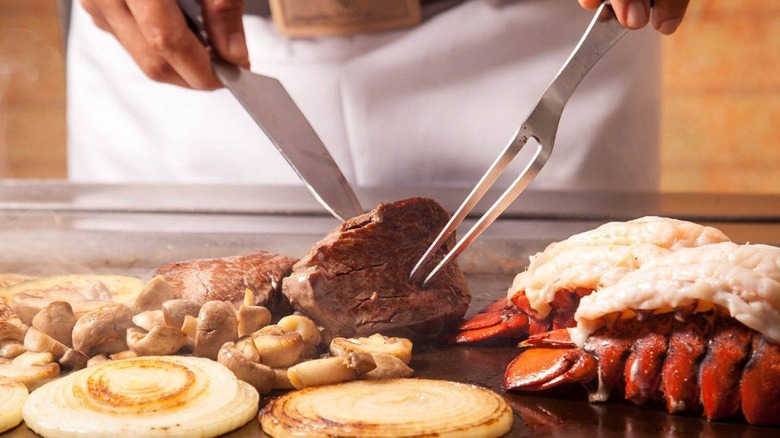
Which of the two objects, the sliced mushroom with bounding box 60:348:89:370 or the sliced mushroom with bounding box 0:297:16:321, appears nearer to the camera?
the sliced mushroom with bounding box 60:348:89:370

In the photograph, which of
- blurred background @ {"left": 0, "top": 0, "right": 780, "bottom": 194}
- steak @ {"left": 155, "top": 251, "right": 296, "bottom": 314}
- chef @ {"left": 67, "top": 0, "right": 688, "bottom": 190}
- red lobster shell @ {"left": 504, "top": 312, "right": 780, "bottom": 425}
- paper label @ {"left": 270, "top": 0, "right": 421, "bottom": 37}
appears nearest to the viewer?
red lobster shell @ {"left": 504, "top": 312, "right": 780, "bottom": 425}

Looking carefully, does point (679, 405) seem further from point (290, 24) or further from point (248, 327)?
point (290, 24)

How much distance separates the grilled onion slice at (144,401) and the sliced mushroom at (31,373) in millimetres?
86

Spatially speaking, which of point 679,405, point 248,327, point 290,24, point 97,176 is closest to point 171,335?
point 248,327

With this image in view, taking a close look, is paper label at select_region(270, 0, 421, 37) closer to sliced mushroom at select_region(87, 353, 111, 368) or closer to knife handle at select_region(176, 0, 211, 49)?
knife handle at select_region(176, 0, 211, 49)

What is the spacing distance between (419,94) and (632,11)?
1.96 metres

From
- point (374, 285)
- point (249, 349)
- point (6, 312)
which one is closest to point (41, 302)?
point (6, 312)

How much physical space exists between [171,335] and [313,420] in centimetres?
50

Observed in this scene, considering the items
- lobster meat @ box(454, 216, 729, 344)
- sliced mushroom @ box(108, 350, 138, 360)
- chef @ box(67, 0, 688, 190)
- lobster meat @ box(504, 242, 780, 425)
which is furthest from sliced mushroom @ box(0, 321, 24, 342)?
chef @ box(67, 0, 688, 190)

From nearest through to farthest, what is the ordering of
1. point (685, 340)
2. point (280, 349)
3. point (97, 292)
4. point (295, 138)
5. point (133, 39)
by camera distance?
point (685, 340), point (280, 349), point (97, 292), point (295, 138), point (133, 39)

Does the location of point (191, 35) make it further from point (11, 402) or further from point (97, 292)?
point (11, 402)

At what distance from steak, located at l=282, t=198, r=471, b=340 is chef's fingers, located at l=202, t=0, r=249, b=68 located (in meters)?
0.86

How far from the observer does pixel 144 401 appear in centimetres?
179

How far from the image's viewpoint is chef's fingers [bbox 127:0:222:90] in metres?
3.00
